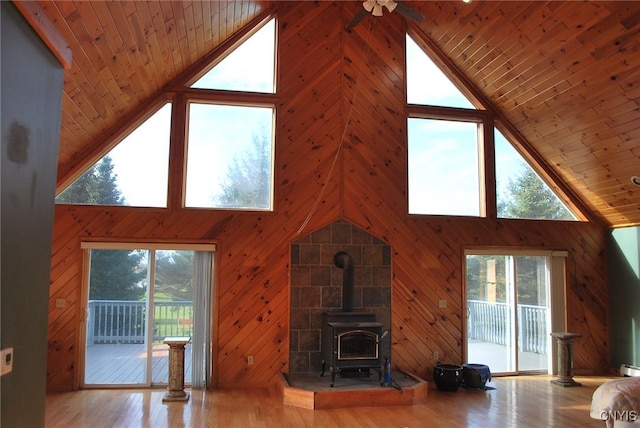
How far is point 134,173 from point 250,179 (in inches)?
60.6

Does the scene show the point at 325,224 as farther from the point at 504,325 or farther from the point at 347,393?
the point at 504,325

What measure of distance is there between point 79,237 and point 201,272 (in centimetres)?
160

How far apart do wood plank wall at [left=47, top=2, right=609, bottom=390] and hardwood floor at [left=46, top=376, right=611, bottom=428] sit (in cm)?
67

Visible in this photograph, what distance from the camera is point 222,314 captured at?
6.55 metres

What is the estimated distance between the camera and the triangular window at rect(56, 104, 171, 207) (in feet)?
21.3

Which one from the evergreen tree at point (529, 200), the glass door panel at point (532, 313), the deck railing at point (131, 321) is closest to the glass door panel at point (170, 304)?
the deck railing at point (131, 321)

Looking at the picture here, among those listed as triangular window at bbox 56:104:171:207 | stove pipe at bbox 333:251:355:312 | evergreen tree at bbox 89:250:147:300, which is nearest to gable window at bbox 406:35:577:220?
stove pipe at bbox 333:251:355:312

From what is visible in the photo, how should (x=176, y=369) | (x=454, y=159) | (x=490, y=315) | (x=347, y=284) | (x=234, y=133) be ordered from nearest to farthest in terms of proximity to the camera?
(x=176, y=369)
(x=347, y=284)
(x=234, y=133)
(x=490, y=315)
(x=454, y=159)

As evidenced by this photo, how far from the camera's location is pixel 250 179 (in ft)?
22.8

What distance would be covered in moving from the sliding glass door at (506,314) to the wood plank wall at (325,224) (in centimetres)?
27

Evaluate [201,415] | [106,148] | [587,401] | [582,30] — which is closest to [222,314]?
[201,415]

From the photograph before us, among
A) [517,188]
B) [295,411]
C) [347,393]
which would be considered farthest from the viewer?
[517,188]

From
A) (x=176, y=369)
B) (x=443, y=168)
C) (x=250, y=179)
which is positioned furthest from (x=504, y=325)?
(x=176, y=369)

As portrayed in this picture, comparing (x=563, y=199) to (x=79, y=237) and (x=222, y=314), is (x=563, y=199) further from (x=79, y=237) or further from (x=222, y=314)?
(x=79, y=237)
